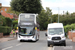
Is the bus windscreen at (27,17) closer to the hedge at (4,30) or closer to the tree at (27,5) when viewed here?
the hedge at (4,30)

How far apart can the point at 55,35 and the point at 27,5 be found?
26.8 metres

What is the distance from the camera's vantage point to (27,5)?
43.8 meters

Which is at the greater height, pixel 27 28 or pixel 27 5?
pixel 27 5

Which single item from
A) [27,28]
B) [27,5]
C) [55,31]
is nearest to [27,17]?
[27,28]

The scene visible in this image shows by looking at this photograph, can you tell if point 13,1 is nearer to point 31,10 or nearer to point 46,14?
point 31,10

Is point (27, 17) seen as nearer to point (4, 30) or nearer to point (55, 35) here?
point (55, 35)

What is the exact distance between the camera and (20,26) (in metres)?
24.4

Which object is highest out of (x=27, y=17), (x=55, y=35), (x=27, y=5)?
(x=27, y=5)

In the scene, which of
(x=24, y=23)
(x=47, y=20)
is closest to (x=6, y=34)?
(x=24, y=23)

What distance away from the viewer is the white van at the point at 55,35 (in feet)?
58.3

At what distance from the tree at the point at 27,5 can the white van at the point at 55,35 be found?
25614mm

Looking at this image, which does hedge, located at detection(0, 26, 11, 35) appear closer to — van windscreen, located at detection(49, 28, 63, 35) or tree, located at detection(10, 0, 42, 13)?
tree, located at detection(10, 0, 42, 13)

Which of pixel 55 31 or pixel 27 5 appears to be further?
pixel 27 5

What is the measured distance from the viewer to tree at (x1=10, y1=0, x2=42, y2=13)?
44.2 m
